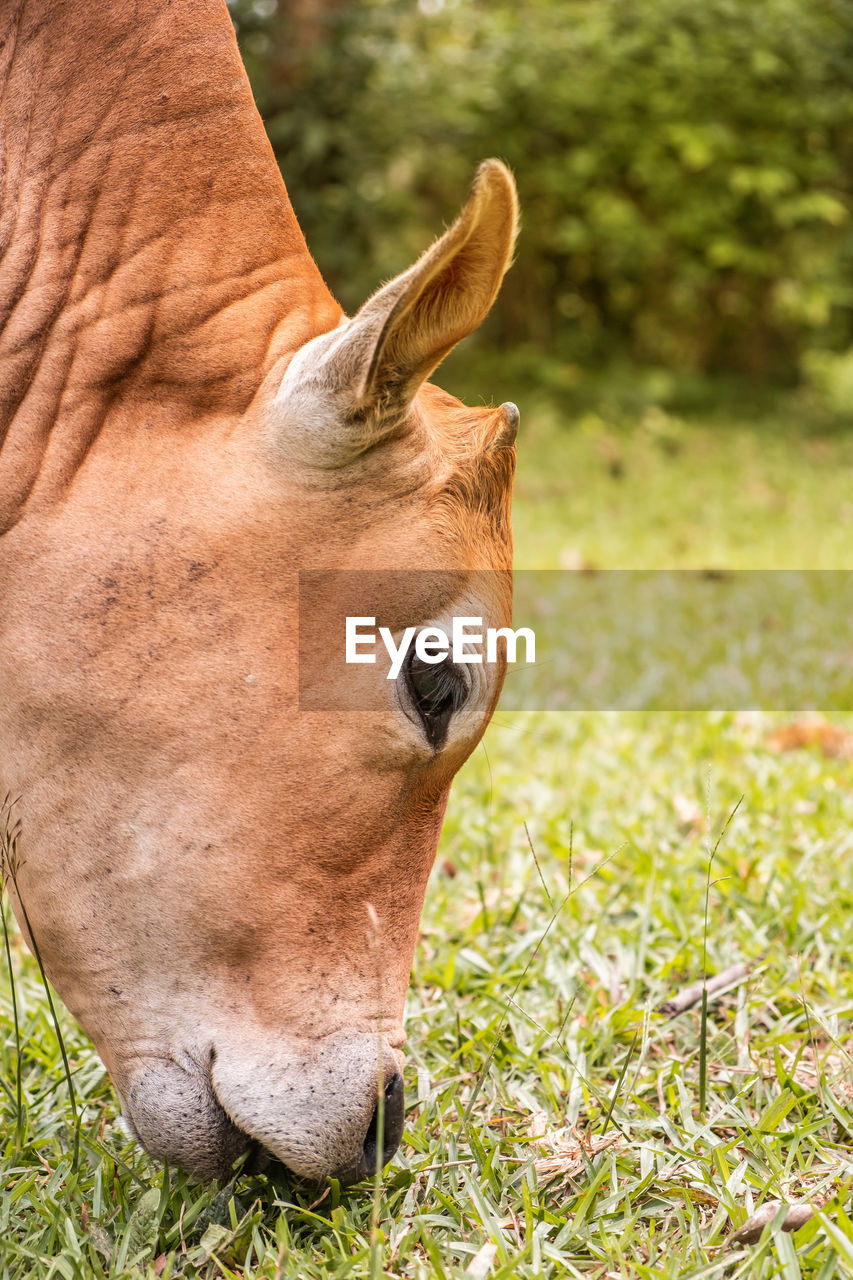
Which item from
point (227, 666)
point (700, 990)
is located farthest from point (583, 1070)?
Result: point (227, 666)

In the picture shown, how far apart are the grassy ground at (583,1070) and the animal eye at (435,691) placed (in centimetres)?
40

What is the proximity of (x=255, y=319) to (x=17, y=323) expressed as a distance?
0.46 meters

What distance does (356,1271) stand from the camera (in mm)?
1972

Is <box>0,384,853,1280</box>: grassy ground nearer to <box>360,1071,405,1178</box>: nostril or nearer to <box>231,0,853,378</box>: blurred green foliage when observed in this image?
<box>360,1071,405,1178</box>: nostril

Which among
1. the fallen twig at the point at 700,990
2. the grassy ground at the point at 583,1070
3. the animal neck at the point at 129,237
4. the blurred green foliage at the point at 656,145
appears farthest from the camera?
the blurred green foliage at the point at 656,145

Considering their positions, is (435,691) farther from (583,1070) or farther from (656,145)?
(656,145)

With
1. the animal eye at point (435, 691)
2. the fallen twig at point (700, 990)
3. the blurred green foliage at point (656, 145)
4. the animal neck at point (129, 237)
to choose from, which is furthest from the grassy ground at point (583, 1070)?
the blurred green foliage at point (656, 145)

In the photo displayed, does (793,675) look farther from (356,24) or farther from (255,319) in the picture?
(356,24)

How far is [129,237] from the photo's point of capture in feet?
8.13

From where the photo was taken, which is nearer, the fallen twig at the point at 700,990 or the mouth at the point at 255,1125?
the mouth at the point at 255,1125

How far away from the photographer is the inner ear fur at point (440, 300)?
2047 millimetres

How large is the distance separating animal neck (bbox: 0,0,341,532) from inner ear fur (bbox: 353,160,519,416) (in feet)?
0.99

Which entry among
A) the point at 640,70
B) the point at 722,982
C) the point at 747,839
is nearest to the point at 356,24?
the point at 640,70

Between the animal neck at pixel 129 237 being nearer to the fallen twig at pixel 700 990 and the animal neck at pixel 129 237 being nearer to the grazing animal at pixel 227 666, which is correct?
the grazing animal at pixel 227 666
